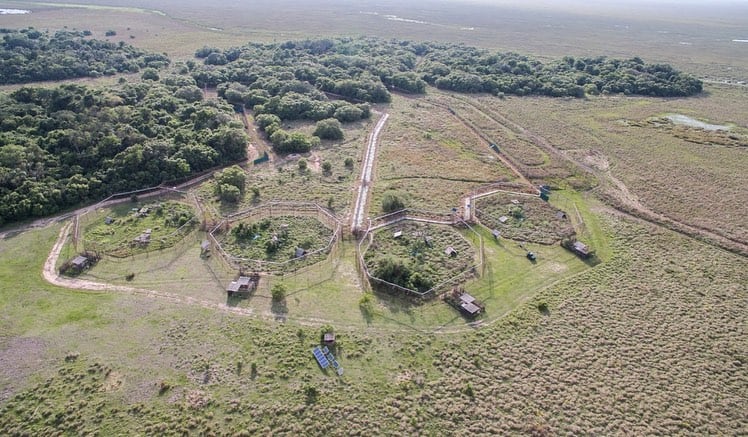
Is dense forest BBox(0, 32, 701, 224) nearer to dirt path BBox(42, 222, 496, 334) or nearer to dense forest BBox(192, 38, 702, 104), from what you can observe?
dense forest BBox(192, 38, 702, 104)

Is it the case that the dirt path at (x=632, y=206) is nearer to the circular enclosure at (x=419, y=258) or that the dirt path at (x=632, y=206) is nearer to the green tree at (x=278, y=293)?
the circular enclosure at (x=419, y=258)

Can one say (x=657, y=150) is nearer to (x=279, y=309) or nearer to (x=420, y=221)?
(x=420, y=221)

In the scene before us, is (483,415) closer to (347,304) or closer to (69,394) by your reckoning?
(347,304)

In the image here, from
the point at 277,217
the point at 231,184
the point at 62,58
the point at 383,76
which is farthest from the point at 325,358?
the point at 62,58

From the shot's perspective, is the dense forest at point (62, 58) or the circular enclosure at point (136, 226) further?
the dense forest at point (62, 58)

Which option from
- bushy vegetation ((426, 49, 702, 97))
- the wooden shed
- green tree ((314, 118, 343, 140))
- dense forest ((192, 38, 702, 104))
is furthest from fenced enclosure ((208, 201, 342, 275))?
bushy vegetation ((426, 49, 702, 97))

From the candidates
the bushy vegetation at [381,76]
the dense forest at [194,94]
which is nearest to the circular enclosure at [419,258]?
the dense forest at [194,94]

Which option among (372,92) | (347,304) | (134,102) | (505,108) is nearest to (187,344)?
(347,304)
